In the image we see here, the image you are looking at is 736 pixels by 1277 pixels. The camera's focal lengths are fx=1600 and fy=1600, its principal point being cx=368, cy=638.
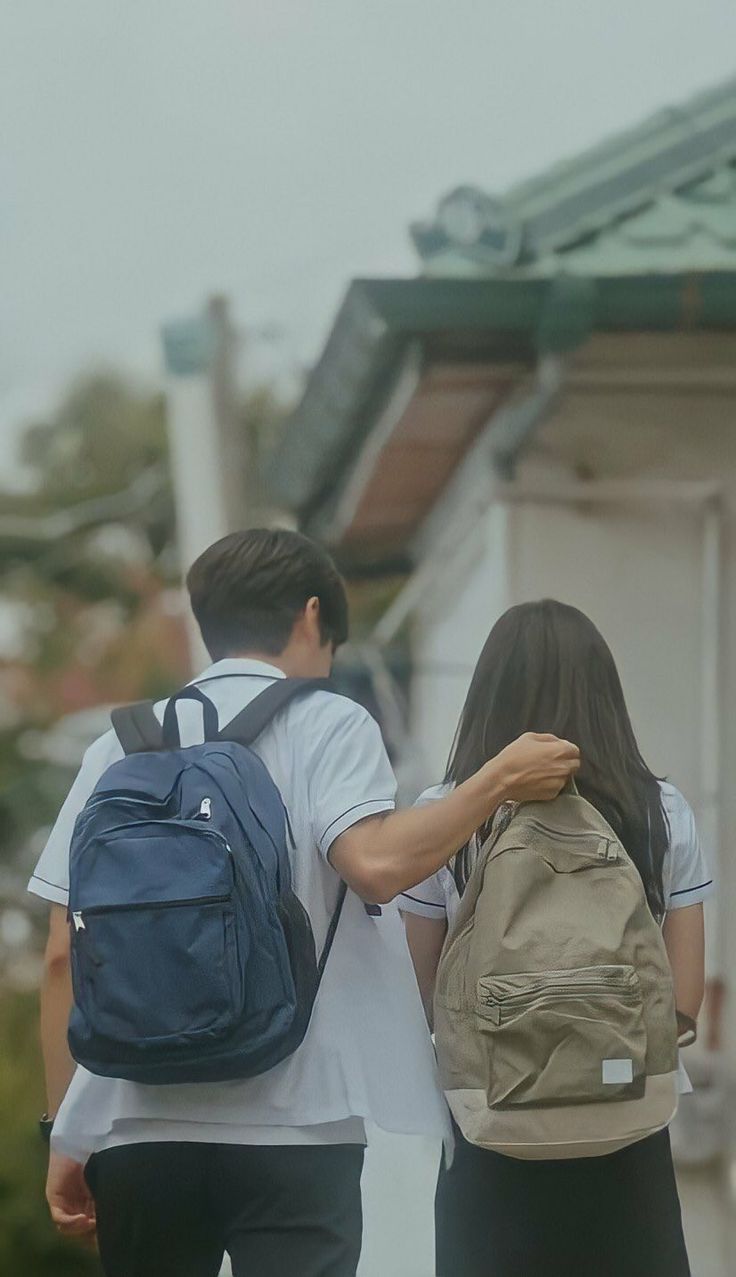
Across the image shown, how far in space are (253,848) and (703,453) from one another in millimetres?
2202

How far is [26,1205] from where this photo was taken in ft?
11.6

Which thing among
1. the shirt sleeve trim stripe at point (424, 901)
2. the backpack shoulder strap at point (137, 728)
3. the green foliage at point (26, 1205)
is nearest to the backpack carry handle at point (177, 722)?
the backpack shoulder strap at point (137, 728)

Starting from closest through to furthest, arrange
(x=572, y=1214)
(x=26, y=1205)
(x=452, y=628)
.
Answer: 1. (x=572, y=1214)
2. (x=26, y=1205)
3. (x=452, y=628)

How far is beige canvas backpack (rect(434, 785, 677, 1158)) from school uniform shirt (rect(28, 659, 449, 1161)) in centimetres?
7

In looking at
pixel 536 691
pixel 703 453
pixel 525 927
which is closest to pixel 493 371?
pixel 703 453

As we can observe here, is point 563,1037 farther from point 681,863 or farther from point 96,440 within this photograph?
point 96,440

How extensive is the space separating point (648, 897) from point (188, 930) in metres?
0.61

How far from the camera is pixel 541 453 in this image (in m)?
3.70

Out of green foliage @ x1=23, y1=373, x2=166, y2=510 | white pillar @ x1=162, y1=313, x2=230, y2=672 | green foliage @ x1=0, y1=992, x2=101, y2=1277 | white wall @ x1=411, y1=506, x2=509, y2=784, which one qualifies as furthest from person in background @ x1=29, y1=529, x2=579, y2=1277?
green foliage @ x1=23, y1=373, x2=166, y2=510

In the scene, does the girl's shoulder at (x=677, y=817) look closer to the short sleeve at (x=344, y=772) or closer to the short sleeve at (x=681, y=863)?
the short sleeve at (x=681, y=863)

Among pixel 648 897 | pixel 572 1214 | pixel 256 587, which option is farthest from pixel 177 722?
pixel 572 1214

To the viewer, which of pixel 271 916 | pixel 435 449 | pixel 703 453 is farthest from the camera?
pixel 435 449

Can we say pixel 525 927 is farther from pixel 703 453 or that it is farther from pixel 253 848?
pixel 703 453

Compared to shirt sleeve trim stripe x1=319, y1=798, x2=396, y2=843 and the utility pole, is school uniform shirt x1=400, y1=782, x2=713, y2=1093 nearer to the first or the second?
shirt sleeve trim stripe x1=319, y1=798, x2=396, y2=843
